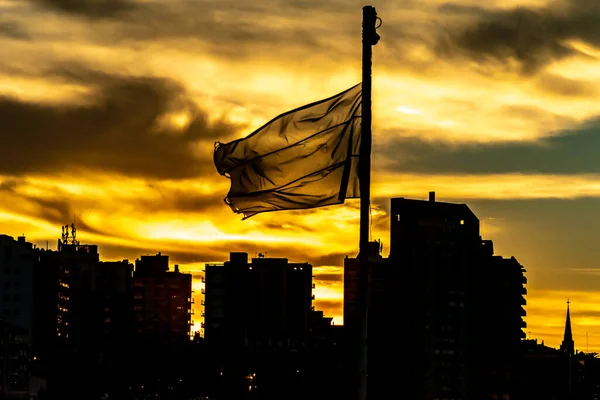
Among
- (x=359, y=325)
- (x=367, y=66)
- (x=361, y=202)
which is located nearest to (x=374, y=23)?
(x=367, y=66)

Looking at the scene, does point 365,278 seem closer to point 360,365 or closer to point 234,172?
point 360,365

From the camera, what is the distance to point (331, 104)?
3014 centimetres

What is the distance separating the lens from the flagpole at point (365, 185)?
2808cm

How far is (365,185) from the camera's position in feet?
94.8

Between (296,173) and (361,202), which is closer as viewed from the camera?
(361,202)

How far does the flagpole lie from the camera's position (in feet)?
92.1

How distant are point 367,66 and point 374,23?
69 centimetres

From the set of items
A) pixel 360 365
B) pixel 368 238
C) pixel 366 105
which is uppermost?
pixel 366 105

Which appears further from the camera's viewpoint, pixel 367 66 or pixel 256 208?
pixel 256 208

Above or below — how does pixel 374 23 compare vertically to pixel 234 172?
above

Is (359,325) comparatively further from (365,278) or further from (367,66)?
(367,66)

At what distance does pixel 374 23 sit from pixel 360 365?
5155mm

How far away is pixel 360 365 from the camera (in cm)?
2838

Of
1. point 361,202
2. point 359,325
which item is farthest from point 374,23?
point 359,325
